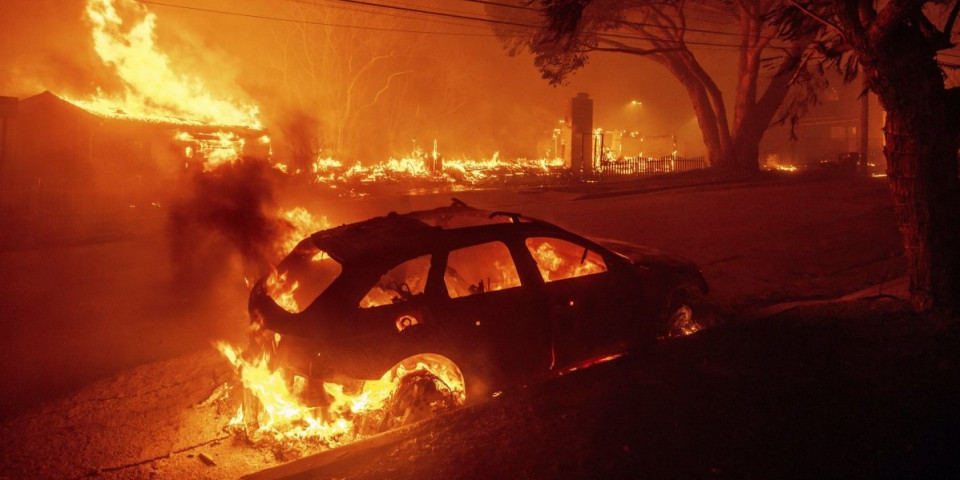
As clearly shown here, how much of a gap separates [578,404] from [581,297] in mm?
997

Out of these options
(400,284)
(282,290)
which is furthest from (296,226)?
(400,284)

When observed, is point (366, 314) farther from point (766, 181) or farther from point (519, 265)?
point (766, 181)

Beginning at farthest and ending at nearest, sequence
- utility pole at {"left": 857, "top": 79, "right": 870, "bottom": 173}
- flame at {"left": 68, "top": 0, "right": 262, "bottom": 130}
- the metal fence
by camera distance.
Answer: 1. the metal fence
2. utility pole at {"left": 857, "top": 79, "right": 870, "bottom": 173}
3. flame at {"left": 68, "top": 0, "right": 262, "bottom": 130}

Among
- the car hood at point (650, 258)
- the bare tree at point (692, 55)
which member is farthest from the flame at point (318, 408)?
the bare tree at point (692, 55)

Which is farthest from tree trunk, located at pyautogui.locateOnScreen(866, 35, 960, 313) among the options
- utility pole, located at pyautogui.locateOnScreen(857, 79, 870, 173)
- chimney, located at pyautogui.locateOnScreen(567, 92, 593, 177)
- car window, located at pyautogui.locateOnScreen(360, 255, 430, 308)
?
utility pole, located at pyautogui.locateOnScreen(857, 79, 870, 173)

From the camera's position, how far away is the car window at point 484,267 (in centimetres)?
498

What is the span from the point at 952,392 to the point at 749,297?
12.6 feet

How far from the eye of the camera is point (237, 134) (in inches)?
995

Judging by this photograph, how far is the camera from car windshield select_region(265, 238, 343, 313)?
4707mm

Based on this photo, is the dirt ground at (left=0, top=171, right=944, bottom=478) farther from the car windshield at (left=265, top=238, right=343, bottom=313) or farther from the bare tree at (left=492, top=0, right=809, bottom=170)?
the bare tree at (left=492, top=0, right=809, bottom=170)

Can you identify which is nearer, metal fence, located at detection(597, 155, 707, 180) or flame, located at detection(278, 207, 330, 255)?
flame, located at detection(278, 207, 330, 255)

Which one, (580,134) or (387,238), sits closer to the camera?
(387,238)

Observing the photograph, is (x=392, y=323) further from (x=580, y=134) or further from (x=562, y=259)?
(x=580, y=134)

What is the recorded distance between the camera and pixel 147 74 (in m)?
27.5
